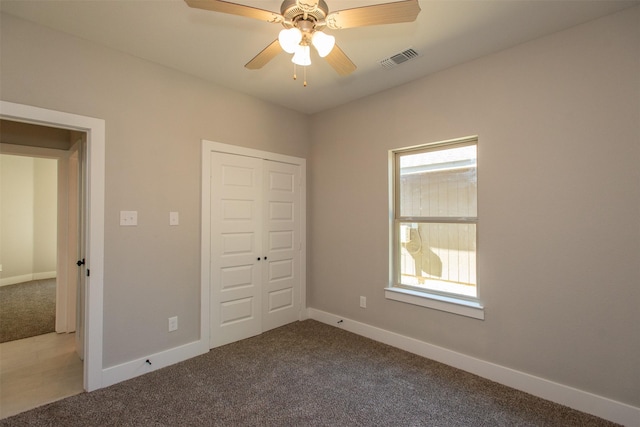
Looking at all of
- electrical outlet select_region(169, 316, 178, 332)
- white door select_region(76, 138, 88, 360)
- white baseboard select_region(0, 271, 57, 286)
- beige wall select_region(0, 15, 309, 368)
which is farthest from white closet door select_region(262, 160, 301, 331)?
white baseboard select_region(0, 271, 57, 286)

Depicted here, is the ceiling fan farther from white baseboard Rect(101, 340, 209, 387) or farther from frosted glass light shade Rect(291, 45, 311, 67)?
white baseboard Rect(101, 340, 209, 387)

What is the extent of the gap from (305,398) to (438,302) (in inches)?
58.4

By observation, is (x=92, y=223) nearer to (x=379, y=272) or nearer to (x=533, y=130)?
(x=379, y=272)

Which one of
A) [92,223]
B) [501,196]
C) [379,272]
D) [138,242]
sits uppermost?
[501,196]

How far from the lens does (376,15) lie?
1.50m

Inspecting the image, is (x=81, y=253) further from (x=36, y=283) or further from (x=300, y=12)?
(x=36, y=283)

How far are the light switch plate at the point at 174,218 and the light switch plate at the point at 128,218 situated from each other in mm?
285

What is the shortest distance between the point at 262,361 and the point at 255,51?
111 inches

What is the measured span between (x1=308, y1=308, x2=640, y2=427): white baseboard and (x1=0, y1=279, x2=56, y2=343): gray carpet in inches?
157

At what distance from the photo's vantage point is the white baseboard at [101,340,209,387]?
7.89ft

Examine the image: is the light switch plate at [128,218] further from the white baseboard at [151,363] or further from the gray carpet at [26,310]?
the gray carpet at [26,310]

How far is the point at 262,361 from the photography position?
2809mm

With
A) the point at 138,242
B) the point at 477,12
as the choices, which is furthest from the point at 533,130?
the point at 138,242

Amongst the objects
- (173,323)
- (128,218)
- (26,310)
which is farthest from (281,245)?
(26,310)
